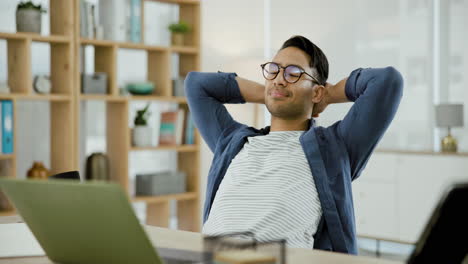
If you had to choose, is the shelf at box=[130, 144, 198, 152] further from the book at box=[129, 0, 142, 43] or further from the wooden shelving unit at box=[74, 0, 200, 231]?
the book at box=[129, 0, 142, 43]

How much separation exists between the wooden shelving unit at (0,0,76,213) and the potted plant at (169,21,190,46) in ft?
2.77

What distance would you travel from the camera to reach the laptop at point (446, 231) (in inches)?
38.2

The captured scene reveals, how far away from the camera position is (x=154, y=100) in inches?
181

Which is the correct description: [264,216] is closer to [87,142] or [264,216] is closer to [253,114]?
[87,142]

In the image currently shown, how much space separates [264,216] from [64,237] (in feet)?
2.56

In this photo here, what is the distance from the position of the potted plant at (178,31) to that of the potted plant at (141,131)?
558mm

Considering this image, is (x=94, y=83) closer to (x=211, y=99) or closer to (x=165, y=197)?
(x=165, y=197)

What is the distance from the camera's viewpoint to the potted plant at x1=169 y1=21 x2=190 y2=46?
469cm

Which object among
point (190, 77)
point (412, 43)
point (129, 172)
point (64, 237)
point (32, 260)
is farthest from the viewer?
point (412, 43)

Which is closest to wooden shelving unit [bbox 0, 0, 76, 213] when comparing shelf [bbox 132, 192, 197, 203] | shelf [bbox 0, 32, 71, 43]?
shelf [bbox 0, 32, 71, 43]

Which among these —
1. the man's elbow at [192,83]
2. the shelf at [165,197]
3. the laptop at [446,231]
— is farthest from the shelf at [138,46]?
the laptop at [446,231]

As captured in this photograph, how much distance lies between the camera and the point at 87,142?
4.54 m

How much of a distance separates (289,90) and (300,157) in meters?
0.24

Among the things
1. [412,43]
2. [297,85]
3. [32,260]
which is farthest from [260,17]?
[32,260]
